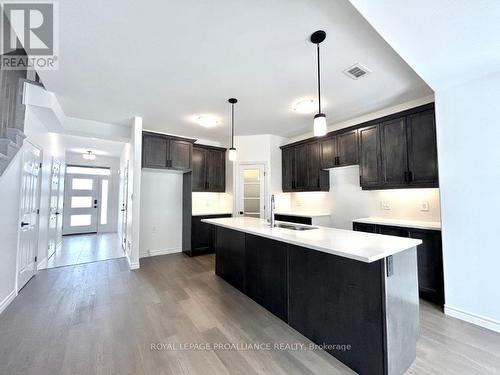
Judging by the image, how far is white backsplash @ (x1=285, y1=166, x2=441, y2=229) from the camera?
3225mm

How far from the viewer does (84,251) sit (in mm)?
5207

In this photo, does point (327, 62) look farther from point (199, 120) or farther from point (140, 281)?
point (140, 281)

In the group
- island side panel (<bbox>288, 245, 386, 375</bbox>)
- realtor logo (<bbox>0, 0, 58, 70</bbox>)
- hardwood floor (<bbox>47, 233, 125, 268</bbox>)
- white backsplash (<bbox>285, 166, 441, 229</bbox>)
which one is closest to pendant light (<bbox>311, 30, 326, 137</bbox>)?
island side panel (<bbox>288, 245, 386, 375</bbox>)

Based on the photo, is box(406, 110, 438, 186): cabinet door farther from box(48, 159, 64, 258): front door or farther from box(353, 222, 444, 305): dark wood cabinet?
box(48, 159, 64, 258): front door

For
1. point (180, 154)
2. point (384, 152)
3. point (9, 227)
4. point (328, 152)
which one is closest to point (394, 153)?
point (384, 152)

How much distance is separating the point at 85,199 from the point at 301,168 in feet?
25.2

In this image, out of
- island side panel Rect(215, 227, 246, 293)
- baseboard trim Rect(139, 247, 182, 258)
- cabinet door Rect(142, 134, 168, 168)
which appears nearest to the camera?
island side panel Rect(215, 227, 246, 293)

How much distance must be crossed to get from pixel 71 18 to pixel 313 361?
11.4ft

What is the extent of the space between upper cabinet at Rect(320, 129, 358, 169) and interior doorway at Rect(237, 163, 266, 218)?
1.46 metres

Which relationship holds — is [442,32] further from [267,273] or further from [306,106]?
[267,273]

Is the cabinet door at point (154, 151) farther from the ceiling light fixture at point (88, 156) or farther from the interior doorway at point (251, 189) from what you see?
the ceiling light fixture at point (88, 156)

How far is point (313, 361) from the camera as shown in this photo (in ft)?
5.66

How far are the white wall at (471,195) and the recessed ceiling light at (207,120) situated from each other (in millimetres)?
3338

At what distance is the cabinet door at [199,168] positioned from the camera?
5141mm
